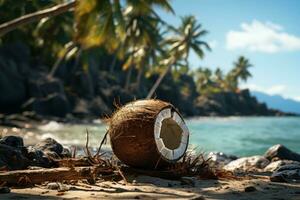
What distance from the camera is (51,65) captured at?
190 ft

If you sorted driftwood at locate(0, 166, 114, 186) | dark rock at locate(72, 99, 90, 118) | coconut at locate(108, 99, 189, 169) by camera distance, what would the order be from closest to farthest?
driftwood at locate(0, 166, 114, 186) < coconut at locate(108, 99, 189, 169) < dark rock at locate(72, 99, 90, 118)

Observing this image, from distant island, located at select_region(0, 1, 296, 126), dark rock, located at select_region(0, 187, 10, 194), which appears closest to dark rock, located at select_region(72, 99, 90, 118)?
distant island, located at select_region(0, 1, 296, 126)

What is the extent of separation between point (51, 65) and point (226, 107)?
60198mm

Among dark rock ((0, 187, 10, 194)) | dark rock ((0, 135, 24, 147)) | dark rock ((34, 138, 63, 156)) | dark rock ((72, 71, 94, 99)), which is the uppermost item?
dark rock ((72, 71, 94, 99))

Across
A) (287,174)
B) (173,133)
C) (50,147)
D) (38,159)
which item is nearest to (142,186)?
(173,133)

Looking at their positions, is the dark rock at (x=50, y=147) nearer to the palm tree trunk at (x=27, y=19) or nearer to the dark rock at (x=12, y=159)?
the dark rock at (x=12, y=159)

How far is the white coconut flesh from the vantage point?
7816 mm

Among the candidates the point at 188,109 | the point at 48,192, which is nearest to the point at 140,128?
the point at 48,192

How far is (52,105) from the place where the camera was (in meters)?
46.8

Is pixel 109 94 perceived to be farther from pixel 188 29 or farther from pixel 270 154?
pixel 270 154

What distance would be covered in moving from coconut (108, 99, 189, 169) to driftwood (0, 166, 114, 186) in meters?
0.66

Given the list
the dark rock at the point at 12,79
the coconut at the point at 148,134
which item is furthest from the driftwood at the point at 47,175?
the dark rock at the point at 12,79

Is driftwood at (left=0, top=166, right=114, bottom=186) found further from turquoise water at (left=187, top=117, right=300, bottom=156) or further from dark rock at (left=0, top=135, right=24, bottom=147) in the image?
turquoise water at (left=187, top=117, right=300, bottom=156)

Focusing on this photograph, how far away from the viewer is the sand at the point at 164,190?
5.84m
